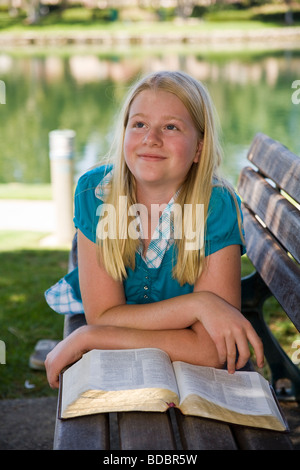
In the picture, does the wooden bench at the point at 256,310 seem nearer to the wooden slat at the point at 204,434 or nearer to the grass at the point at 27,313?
the wooden slat at the point at 204,434

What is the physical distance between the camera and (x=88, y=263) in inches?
88.9

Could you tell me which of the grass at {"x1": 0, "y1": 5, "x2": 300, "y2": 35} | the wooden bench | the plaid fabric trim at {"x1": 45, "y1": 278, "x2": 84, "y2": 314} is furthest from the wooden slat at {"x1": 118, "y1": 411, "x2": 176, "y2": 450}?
the grass at {"x1": 0, "y1": 5, "x2": 300, "y2": 35}

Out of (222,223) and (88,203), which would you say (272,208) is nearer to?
(222,223)

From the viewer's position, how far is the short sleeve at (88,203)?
229 cm

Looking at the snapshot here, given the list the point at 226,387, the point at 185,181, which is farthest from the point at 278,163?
the point at 226,387

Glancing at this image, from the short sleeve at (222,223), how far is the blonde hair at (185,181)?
0.03 m

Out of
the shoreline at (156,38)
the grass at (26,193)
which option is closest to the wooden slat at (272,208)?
the grass at (26,193)

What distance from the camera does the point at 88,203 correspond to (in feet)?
7.80

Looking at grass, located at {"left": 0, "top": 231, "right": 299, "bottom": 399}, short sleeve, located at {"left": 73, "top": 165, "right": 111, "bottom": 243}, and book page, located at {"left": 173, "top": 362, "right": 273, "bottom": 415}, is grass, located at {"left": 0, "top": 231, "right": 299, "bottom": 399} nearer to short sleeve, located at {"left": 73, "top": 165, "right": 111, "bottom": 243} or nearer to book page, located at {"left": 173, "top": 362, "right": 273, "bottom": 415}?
short sleeve, located at {"left": 73, "top": 165, "right": 111, "bottom": 243}

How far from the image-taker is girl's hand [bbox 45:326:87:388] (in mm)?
1932

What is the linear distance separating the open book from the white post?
4.48 meters

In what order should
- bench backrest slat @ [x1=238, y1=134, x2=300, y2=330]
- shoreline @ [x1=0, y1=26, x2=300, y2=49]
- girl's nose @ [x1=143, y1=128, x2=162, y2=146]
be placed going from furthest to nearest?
shoreline @ [x1=0, y1=26, x2=300, y2=49]
bench backrest slat @ [x1=238, y1=134, x2=300, y2=330]
girl's nose @ [x1=143, y1=128, x2=162, y2=146]
